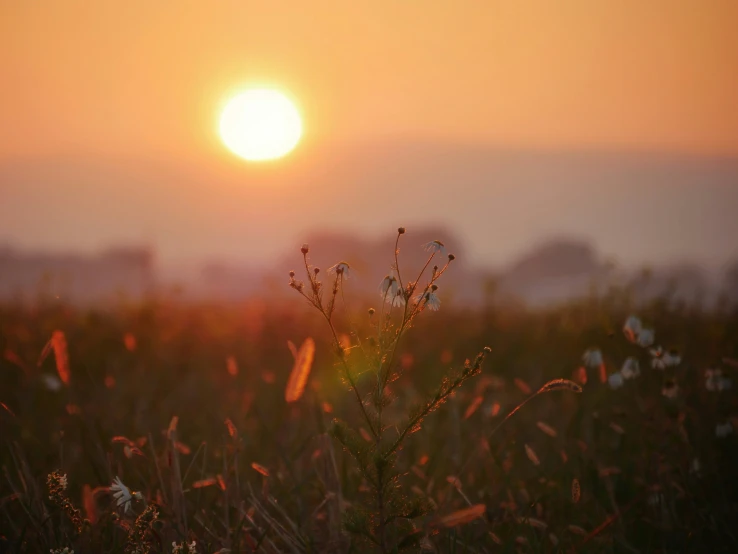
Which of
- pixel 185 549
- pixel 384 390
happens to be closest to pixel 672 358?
pixel 384 390

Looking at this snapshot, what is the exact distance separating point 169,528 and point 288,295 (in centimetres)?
587

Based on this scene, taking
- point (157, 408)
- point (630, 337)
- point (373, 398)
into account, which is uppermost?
point (373, 398)

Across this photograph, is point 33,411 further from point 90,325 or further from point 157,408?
point 90,325

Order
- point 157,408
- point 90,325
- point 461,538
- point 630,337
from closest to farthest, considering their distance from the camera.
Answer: point 461,538
point 630,337
point 157,408
point 90,325

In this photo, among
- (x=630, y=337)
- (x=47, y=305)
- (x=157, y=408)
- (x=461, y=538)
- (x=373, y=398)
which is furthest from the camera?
(x=47, y=305)

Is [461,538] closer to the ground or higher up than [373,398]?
closer to the ground

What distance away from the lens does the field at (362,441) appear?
2.35 meters

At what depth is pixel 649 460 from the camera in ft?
10.9

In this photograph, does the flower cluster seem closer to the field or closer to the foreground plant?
the field

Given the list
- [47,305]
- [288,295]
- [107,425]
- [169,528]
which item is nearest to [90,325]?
[47,305]

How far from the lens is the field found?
7.72 feet

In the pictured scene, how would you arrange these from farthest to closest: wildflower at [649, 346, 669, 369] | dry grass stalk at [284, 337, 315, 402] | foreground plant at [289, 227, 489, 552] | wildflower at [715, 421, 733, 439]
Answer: wildflower at [715, 421, 733, 439], wildflower at [649, 346, 669, 369], dry grass stalk at [284, 337, 315, 402], foreground plant at [289, 227, 489, 552]

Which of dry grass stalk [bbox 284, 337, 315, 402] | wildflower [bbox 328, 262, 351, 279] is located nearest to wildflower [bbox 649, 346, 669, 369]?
dry grass stalk [bbox 284, 337, 315, 402]

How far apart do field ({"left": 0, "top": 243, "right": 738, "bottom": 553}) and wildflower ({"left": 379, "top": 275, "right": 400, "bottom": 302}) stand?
0.20 ft
